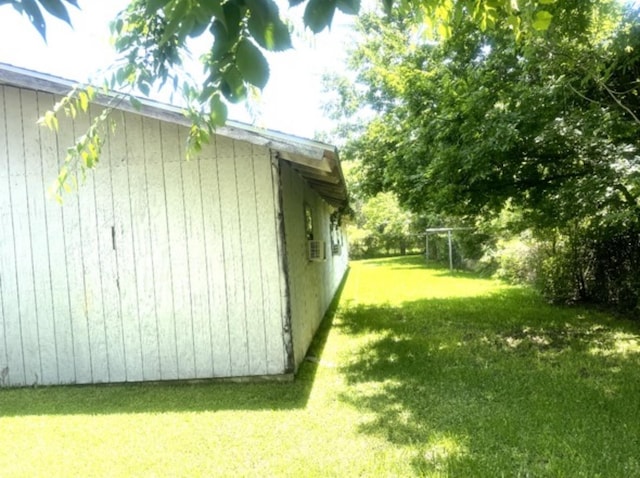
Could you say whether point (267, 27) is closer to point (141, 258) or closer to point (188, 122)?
point (188, 122)

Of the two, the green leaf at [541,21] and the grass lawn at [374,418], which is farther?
the grass lawn at [374,418]

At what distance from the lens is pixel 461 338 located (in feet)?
24.7

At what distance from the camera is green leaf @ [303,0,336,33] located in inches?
52.4

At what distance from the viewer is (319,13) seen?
1.34m

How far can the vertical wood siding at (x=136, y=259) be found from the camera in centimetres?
557

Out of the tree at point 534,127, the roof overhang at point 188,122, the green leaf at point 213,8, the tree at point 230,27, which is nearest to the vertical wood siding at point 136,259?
the roof overhang at point 188,122

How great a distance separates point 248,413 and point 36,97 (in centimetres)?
443

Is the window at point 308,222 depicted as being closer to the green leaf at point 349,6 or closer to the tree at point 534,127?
the tree at point 534,127

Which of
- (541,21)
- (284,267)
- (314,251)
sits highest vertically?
(541,21)

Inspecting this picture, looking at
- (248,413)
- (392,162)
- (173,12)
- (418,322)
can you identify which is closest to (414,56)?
(392,162)

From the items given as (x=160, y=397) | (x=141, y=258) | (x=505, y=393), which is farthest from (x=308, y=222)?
(x=505, y=393)

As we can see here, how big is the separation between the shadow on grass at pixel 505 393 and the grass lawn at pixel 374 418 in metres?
0.02

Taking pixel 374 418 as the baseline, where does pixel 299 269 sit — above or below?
above

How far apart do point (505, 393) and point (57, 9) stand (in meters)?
4.81
